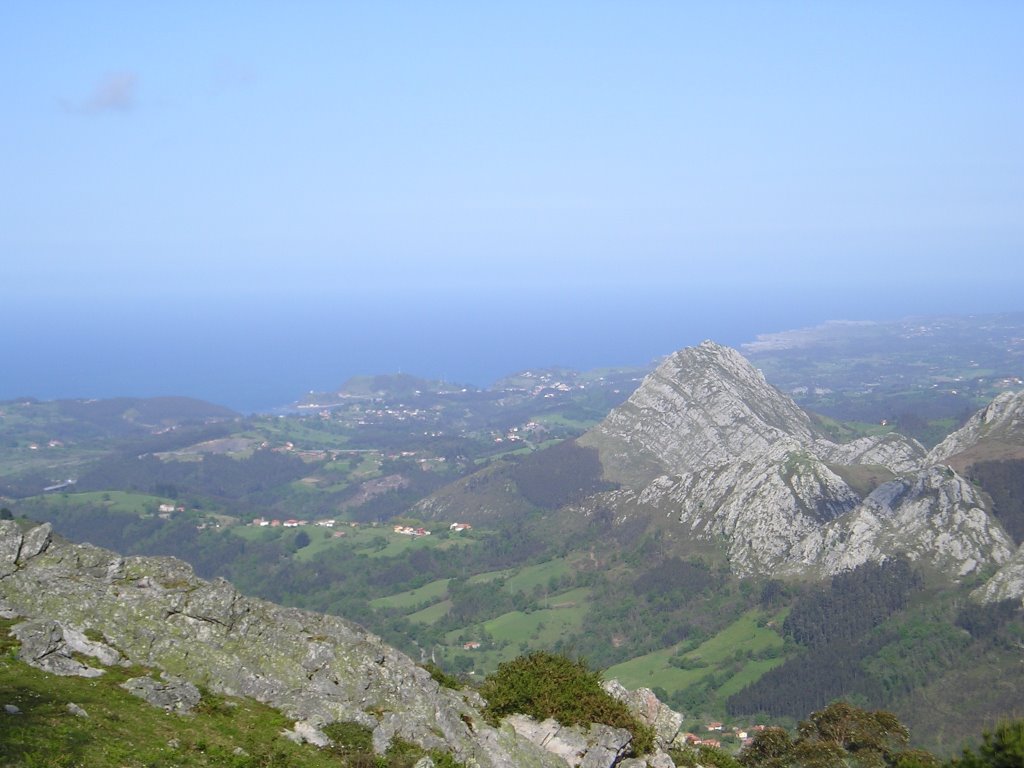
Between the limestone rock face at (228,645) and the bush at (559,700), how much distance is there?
4.73ft

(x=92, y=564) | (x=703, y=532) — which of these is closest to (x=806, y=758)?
(x=92, y=564)

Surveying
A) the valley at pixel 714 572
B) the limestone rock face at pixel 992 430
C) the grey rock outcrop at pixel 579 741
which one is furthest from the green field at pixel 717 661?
the grey rock outcrop at pixel 579 741

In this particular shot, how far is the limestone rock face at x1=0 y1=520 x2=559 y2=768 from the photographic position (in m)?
25.9

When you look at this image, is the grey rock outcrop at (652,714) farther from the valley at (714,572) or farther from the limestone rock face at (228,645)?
the valley at (714,572)

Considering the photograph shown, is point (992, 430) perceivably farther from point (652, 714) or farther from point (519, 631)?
point (652, 714)

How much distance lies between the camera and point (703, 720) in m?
90.8

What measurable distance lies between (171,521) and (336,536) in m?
41.6

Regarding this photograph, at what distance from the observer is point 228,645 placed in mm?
27438

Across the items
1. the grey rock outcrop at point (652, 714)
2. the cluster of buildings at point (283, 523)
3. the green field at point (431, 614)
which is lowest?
the cluster of buildings at point (283, 523)

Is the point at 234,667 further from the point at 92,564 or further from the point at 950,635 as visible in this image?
the point at 950,635

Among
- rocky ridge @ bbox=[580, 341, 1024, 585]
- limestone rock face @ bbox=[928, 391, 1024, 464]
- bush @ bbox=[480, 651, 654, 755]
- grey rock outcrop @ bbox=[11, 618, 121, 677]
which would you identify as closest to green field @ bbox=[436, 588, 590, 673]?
rocky ridge @ bbox=[580, 341, 1024, 585]

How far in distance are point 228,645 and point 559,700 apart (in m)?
11.8

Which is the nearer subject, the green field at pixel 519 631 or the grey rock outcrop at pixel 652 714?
the grey rock outcrop at pixel 652 714

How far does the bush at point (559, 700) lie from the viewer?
98.8 feet
